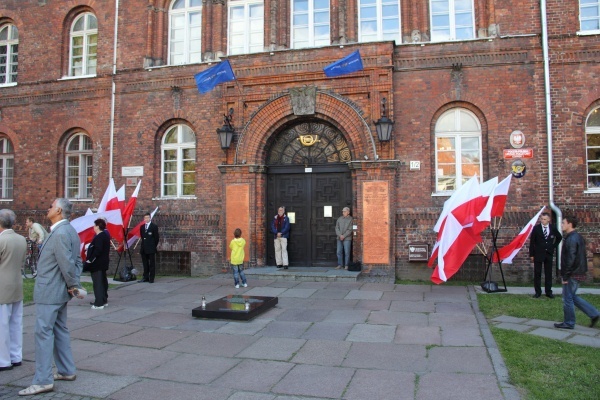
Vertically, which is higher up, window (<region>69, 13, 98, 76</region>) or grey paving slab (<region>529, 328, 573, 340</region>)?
window (<region>69, 13, 98, 76</region>)

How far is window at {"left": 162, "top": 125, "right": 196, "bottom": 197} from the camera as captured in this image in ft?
51.2

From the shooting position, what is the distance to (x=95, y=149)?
1638cm

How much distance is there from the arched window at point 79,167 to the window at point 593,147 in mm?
14660

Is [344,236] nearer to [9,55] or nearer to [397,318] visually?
[397,318]

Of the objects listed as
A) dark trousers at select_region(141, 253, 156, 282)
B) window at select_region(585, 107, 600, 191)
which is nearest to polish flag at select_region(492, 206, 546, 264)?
window at select_region(585, 107, 600, 191)

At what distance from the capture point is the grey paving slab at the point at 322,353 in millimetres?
6488

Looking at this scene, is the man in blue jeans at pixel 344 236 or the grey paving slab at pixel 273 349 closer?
the grey paving slab at pixel 273 349

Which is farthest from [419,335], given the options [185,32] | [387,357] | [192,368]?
[185,32]

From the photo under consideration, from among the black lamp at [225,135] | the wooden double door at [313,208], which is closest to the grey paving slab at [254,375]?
the wooden double door at [313,208]

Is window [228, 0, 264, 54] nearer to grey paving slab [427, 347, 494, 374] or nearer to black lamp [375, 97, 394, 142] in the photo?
black lamp [375, 97, 394, 142]

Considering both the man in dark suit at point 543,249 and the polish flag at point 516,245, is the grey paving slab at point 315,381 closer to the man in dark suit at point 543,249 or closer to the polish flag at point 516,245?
the man in dark suit at point 543,249

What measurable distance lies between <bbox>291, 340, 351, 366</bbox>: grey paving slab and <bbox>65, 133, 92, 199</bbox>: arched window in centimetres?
1202

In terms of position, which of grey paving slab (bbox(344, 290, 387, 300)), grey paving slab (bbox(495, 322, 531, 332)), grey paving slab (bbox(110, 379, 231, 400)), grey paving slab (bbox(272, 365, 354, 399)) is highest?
grey paving slab (bbox(344, 290, 387, 300))

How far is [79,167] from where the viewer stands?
16891mm
